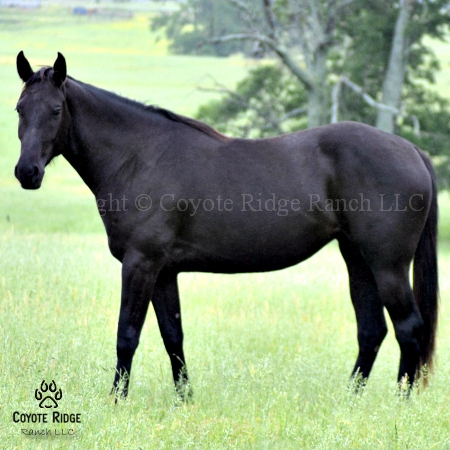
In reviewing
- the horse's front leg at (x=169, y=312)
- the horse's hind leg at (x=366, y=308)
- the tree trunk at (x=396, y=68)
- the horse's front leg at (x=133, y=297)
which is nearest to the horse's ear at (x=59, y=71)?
the horse's front leg at (x=133, y=297)

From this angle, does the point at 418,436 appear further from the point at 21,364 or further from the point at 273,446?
the point at 21,364

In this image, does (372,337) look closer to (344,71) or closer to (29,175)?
(29,175)

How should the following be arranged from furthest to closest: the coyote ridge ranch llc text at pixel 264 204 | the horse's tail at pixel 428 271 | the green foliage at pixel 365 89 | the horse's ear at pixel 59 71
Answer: the green foliage at pixel 365 89, the horse's tail at pixel 428 271, the coyote ridge ranch llc text at pixel 264 204, the horse's ear at pixel 59 71

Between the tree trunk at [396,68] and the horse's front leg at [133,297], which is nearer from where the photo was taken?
the horse's front leg at [133,297]

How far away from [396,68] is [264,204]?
14.9m

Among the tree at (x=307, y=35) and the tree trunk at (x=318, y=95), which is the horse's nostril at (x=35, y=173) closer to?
the tree at (x=307, y=35)

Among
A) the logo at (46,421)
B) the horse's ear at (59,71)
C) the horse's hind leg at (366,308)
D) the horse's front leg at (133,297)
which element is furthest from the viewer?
the horse's hind leg at (366,308)

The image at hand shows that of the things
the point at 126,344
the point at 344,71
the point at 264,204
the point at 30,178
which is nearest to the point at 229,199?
the point at 264,204

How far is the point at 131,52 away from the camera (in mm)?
44281

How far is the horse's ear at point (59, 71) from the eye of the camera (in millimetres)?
4039

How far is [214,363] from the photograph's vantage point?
5328 millimetres

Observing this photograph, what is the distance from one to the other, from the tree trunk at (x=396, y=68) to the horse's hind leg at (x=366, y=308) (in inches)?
524

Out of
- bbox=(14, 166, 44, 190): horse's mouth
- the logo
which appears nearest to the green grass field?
the logo

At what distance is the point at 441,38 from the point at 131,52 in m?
30.1
